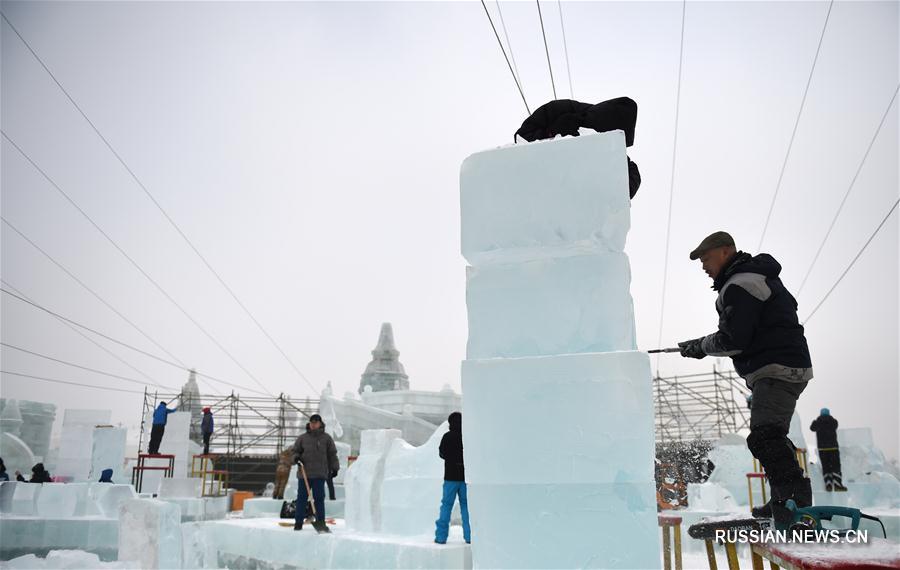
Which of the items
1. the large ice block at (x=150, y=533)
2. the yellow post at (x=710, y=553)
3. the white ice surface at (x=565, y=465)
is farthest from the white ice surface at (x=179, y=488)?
the white ice surface at (x=565, y=465)

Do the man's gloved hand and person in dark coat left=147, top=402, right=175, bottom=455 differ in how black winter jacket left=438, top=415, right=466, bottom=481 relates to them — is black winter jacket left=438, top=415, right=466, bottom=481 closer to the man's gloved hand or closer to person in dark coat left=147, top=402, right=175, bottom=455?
the man's gloved hand

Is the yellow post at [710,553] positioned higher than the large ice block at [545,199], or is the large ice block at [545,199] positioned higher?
the large ice block at [545,199]

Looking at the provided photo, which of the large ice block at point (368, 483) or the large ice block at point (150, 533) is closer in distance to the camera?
the large ice block at point (150, 533)

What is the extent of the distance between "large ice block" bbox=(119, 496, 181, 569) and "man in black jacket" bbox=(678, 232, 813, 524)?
5646 millimetres

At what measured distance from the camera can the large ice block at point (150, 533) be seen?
6.04 meters

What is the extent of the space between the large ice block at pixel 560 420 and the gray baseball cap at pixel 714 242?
34.6 inches

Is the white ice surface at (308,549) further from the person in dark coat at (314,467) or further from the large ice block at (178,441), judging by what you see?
the large ice block at (178,441)

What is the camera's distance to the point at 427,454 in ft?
26.2

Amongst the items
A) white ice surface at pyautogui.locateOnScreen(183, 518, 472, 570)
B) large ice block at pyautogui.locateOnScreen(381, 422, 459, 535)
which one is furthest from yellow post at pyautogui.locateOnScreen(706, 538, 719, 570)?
large ice block at pyautogui.locateOnScreen(381, 422, 459, 535)

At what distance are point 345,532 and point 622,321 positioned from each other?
21.8 feet

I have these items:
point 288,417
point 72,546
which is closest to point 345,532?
point 72,546

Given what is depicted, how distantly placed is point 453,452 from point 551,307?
4.48 m

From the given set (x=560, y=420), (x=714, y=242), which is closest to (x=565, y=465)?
(x=560, y=420)

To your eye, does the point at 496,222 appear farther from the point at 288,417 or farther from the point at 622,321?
the point at 288,417
